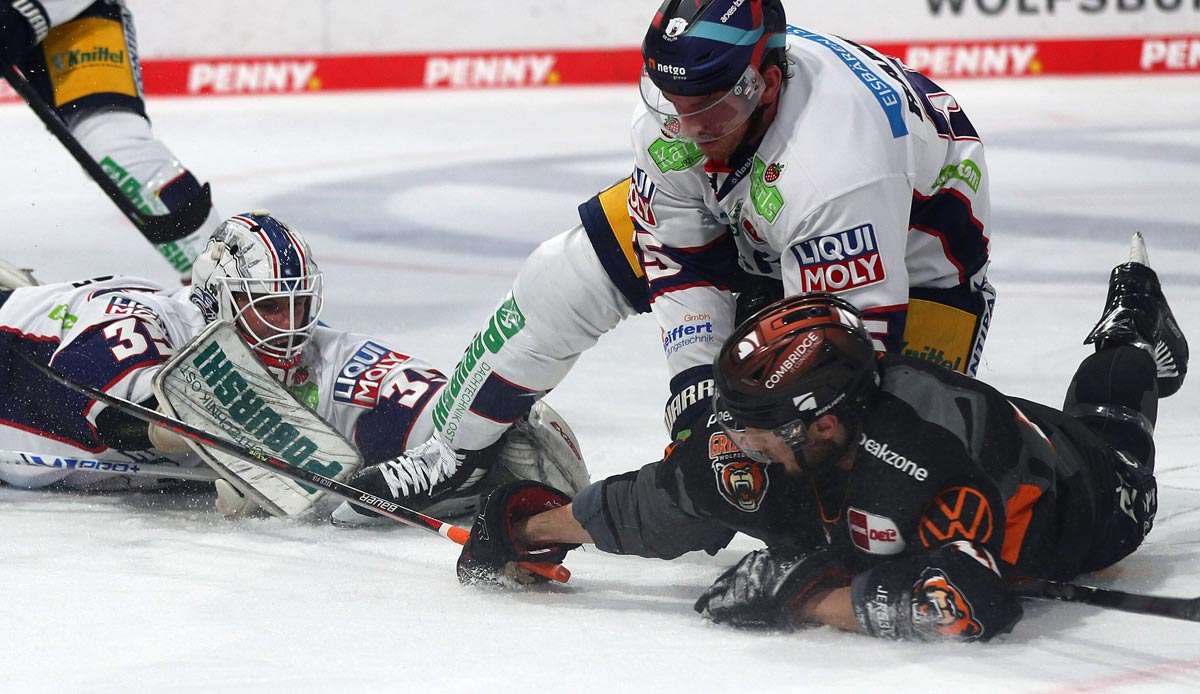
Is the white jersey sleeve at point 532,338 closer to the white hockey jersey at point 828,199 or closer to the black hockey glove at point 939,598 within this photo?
the white hockey jersey at point 828,199

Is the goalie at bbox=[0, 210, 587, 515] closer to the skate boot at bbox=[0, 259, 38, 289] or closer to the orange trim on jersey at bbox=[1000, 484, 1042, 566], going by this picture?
the skate boot at bbox=[0, 259, 38, 289]

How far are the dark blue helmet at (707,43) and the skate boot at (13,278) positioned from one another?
6.99 ft

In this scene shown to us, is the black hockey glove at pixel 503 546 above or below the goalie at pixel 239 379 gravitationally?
below

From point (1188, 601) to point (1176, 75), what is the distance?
→ 359 inches

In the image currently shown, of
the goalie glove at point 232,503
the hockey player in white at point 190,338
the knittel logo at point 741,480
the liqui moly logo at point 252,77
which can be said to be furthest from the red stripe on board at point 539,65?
the knittel logo at point 741,480

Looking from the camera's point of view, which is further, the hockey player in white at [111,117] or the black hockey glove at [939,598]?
the hockey player in white at [111,117]

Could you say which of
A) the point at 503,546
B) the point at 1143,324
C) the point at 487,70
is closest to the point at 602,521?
the point at 503,546

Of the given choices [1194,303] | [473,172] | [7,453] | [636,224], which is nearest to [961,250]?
[636,224]

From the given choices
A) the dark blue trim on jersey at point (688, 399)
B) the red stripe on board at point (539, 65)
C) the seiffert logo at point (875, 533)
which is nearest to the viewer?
the seiffert logo at point (875, 533)

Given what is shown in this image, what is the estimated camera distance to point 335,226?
25.2 feet

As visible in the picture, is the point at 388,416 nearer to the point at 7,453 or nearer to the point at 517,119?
the point at 7,453

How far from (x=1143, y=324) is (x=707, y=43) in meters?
1.43

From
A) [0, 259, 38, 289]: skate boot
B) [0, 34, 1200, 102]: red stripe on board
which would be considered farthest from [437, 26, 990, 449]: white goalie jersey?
[0, 34, 1200, 102]: red stripe on board

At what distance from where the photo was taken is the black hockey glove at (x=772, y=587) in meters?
2.85
